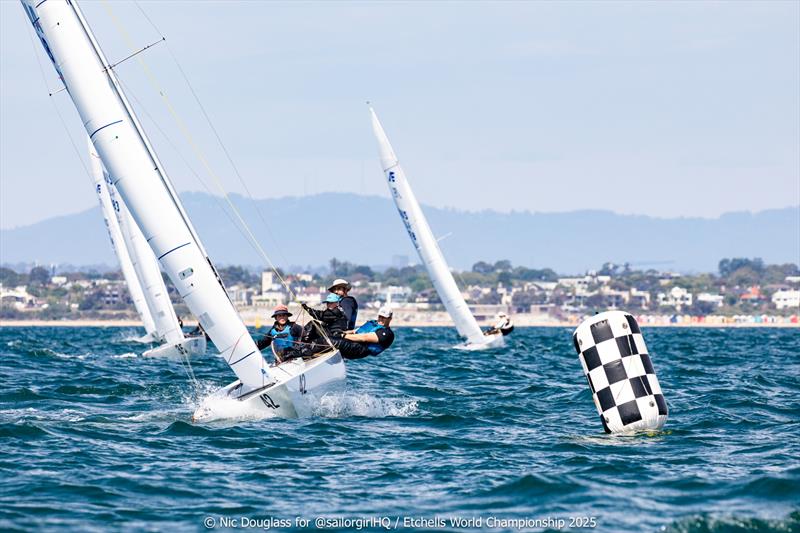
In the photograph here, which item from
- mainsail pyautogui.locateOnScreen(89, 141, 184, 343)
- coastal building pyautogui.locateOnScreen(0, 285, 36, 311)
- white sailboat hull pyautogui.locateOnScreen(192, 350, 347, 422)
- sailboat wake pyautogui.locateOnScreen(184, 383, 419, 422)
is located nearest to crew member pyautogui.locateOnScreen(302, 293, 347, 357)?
white sailboat hull pyautogui.locateOnScreen(192, 350, 347, 422)

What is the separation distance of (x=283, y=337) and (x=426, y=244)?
23870mm

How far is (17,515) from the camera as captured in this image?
9.80 m

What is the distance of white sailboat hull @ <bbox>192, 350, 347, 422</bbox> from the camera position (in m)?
15.7

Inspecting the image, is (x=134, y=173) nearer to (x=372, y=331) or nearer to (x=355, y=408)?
(x=372, y=331)

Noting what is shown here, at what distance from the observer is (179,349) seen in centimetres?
3516

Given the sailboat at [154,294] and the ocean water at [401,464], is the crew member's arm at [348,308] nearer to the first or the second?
the ocean water at [401,464]

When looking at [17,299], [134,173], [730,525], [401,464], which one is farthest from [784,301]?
[730,525]

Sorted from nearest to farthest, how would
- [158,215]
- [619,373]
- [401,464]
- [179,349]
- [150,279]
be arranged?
1. [401,464]
2. [619,373]
3. [158,215]
4. [179,349]
5. [150,279]

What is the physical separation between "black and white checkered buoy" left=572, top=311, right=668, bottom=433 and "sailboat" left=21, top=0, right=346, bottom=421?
433 centimetres

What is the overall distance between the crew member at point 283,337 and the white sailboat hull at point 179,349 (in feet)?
51.1

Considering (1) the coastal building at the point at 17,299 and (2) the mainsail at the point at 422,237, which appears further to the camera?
(1) the coastal building at the point at 17,299

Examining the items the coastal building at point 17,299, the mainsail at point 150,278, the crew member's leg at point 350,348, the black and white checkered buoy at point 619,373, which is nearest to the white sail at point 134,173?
the crew member's leg at point 350,348

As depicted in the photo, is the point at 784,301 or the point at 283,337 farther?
the point at 784,301

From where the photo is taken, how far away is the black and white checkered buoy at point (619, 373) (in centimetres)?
1333
